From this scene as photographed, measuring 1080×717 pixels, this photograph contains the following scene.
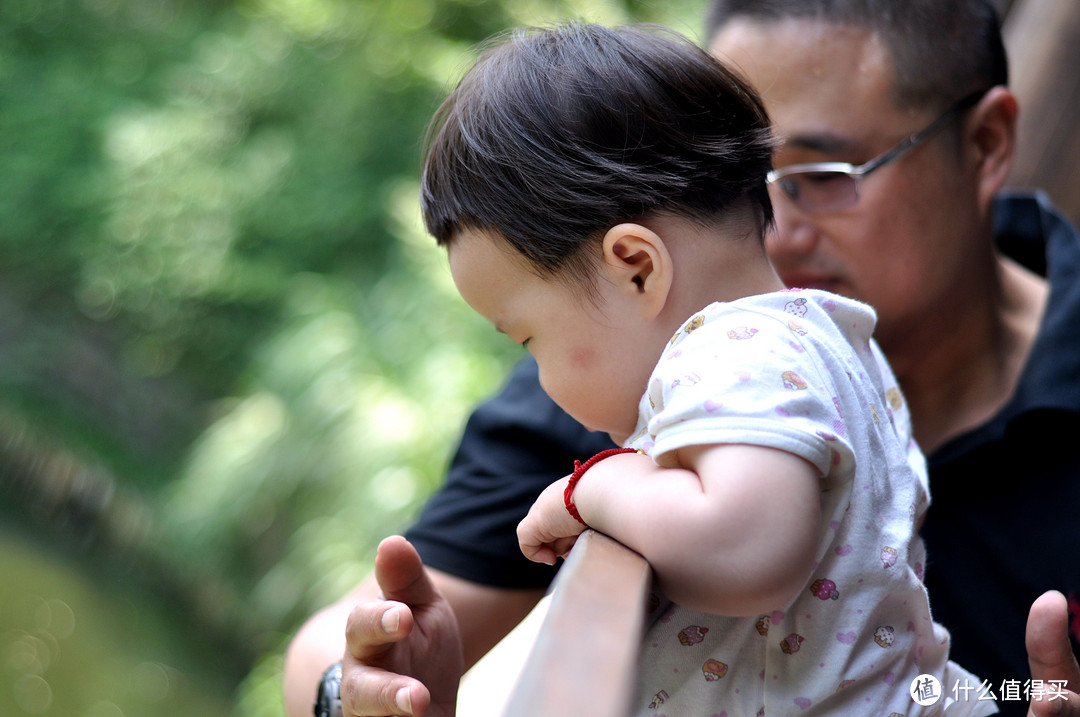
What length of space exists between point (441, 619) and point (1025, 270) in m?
1.22

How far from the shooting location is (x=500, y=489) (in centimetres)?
130

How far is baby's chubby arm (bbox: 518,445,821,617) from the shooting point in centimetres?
55

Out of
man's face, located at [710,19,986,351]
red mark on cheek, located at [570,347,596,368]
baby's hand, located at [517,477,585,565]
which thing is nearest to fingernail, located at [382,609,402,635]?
baby's hand, located at [517,477,585,565]

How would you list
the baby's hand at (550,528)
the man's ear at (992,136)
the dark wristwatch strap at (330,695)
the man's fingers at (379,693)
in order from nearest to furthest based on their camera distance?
1. the baby's hand at (550,528)
2. the man's fingers at (379,693)
3. the dark wristwatch strap at (330,695)
4. the man's ear at (992,136)

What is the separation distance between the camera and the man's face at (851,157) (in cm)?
121

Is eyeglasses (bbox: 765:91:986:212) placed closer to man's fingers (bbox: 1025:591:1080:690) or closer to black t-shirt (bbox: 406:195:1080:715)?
black t-shirt (bbox: 406:195:1080:715)

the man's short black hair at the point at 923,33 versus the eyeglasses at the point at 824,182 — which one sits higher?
the man's short black hair at the point at 923,33

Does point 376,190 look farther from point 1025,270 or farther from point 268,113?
point 1025,270

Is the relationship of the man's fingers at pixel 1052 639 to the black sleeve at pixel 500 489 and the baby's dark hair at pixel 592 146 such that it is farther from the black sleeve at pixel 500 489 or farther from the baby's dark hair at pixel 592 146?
the black sleeve at pixel 500 489

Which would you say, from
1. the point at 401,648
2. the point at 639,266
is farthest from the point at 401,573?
the point at 639,266

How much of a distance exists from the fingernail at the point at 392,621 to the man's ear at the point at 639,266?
323mm

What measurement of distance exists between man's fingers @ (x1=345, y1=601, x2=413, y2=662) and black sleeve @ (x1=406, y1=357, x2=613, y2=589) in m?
0.42

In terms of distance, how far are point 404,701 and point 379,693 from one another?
47 mm

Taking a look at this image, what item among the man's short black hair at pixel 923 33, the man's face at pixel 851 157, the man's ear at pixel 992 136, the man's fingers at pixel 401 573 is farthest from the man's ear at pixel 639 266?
the man's ear at pixel 992 136
